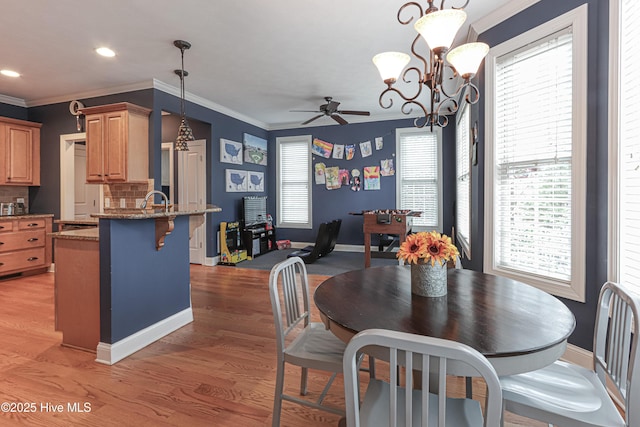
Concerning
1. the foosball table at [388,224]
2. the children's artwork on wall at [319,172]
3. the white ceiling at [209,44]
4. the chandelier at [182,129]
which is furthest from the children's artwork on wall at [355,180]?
the chandelier at [182,129]

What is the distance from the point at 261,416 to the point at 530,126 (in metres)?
Result: 2.75

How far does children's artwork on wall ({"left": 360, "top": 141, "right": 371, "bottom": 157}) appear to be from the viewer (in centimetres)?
643

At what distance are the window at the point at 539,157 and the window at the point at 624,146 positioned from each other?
0.62 ft

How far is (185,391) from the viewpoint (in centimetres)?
198

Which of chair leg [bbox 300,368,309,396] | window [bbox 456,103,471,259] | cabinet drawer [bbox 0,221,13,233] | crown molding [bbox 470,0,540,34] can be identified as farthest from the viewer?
cabinet drawer [bbox 0,221,13,233]

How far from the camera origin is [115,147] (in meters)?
4.18

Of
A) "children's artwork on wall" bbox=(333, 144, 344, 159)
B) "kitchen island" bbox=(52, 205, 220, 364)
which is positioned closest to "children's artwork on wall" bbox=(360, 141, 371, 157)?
"children's artwork on wall" bbox=(333, 144, 344, 159)

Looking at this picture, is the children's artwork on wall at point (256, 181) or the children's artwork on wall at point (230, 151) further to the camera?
the children's artwork on wall at point (256, 181)

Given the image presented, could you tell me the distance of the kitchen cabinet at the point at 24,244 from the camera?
4.31 m

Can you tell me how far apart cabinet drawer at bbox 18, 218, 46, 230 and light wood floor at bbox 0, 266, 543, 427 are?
191cm

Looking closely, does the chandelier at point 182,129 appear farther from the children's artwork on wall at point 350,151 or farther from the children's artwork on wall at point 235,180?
the children's artwork on wall at point 350,151

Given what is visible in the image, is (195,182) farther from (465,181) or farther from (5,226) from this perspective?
(465,181)

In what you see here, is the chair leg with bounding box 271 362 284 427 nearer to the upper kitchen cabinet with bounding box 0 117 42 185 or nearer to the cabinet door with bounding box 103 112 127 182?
the cabinet door with bounding box 103 112 127 182

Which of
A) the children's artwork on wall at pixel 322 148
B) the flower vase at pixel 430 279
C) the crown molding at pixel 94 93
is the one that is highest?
the crown molding at pixel 94 93
